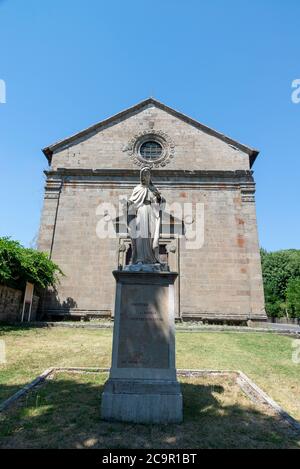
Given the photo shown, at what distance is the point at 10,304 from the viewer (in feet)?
42.2

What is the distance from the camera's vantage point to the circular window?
61.4 ft

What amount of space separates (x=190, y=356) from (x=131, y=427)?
445 cm

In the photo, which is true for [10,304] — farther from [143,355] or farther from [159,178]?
[159,178]

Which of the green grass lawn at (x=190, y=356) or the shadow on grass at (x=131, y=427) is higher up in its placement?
the green grass lawn at (x=190, y=356)

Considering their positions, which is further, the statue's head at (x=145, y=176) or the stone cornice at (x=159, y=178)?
the stone cornice at (x=159, y=178)

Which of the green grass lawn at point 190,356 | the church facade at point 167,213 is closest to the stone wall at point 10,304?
the green grass lawn at point 190,356

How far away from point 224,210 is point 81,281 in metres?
8.77

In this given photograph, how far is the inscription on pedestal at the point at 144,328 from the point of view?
463 cm

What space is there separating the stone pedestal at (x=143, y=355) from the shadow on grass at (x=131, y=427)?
21cm

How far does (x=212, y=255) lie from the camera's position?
643 inches

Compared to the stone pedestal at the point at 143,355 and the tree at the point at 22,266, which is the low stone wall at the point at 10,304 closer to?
the tree at the point at 22,266

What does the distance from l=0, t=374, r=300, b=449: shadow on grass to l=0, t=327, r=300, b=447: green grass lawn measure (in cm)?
6

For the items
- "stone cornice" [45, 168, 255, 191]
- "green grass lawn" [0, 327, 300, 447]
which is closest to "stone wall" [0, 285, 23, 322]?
"green grass lawn" [0, 327, 300, 447]

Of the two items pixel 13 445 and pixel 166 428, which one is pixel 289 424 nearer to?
pixel 166 428
